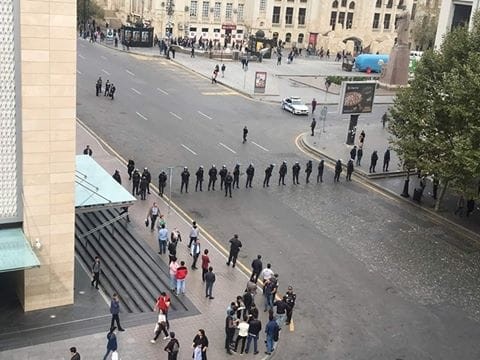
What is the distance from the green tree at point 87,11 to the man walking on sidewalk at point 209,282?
75111 mm

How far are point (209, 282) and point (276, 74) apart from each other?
49647 millimetres

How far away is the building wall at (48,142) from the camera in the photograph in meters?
15.7

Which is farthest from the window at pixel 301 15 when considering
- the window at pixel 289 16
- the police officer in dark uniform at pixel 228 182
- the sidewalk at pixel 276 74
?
the police officer in dark uniform at pixel 228 182

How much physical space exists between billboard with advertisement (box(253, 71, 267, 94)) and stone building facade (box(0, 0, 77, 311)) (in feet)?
123

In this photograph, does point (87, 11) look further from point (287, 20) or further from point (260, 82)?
point (260, 82)

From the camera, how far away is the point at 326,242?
2495cm

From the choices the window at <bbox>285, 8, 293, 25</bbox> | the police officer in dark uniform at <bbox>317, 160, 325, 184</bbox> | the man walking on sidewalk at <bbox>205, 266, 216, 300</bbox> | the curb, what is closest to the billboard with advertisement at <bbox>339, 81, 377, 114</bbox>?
the curb

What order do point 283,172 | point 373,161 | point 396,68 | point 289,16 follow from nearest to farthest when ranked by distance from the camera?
point 283,172 → point 373,161 → point 396,68 → point 289,16

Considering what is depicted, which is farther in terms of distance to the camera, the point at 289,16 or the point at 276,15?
the point at 289,16

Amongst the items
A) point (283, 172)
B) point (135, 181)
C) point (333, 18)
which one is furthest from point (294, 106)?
point (333, 18)

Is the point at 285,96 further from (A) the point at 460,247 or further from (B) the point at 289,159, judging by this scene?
(A) the point at 460,247

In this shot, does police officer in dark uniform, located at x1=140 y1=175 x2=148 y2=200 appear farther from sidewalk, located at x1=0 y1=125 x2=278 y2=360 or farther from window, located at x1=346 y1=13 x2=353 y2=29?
window, located at x1=346 y1=13 x2=353 y2=29

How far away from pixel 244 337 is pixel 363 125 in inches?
1250

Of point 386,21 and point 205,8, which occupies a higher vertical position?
point 386,21
